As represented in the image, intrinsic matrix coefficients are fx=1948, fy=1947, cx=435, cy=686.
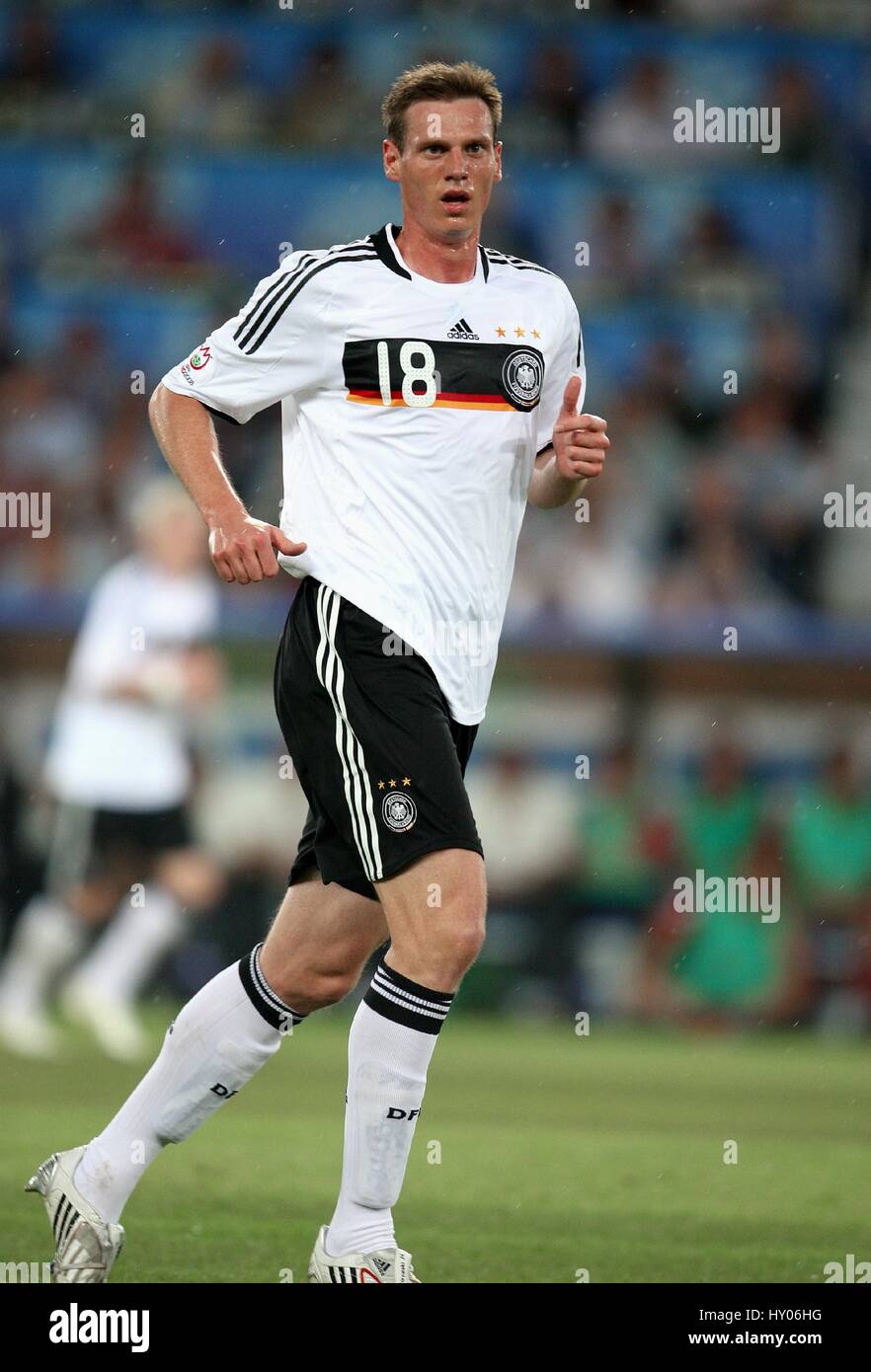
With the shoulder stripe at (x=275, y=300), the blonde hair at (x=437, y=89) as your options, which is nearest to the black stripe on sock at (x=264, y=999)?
the shoulder stripe at (x=275, y=300)

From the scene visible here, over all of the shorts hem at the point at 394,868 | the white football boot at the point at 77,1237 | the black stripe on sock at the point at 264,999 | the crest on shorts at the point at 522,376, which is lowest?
the white football boot at the point at 77,1237

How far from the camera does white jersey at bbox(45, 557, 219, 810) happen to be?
9.02m

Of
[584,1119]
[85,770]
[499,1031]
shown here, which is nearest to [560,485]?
[584,1119]

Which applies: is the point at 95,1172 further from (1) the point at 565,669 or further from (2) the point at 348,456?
(1) the point at 565,669

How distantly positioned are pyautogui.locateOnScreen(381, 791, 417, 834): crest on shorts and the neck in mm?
1183

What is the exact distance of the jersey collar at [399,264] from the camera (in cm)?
430

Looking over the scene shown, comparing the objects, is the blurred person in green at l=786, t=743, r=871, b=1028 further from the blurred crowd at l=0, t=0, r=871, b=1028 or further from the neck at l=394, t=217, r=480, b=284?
the neck at l=394, t=217, r=480, b=284

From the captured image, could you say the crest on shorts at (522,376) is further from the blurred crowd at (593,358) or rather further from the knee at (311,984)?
the blurred crowd at (593,358)

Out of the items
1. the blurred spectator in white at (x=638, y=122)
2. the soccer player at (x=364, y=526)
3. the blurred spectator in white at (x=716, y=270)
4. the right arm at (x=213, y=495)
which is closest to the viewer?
the right arm at (x=213, y=495)

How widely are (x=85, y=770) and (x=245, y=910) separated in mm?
2039

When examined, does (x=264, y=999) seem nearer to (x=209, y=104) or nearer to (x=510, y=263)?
(x=510, y=263)

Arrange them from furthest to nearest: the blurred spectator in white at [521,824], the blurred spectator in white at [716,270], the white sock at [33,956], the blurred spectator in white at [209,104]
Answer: the blurred spectator in white at [209,104]
the blurred spectator in white at [716,270]
the blurred spectator in white at [521,824]
the white sock at [33,956]

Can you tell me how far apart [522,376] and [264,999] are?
149cm

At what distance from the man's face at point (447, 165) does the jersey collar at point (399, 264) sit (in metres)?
0.08
